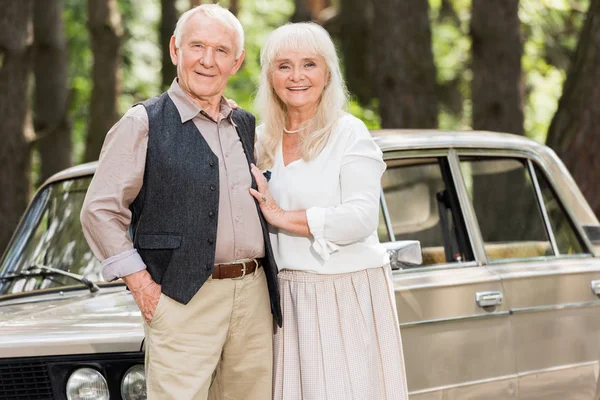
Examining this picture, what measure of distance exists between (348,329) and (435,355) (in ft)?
2.92

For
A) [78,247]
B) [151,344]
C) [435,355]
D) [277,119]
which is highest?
[277,119]

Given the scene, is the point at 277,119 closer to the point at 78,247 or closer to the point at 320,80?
the point at 320,80

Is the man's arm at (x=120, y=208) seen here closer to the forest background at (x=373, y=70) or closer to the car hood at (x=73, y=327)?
the car hood at (x=73, y=327)

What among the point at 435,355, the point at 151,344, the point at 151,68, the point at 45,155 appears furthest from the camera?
the point at 151,68

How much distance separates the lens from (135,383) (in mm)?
3881

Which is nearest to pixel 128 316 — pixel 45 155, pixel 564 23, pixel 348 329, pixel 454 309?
pixel 348 329

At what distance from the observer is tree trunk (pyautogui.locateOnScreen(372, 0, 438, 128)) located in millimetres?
12766

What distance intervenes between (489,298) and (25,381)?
218cm

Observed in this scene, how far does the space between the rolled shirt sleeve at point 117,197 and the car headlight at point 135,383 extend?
0.52 m

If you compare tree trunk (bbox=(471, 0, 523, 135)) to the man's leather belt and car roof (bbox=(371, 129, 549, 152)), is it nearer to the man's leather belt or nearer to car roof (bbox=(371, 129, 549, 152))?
car roof (bbox=(371, 129, 549, 152))

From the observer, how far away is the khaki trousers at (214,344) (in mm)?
3541

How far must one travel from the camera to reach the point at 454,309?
483 centimetres

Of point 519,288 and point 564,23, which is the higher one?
point 564,23

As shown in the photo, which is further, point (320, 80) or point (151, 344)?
point (320, 80)
